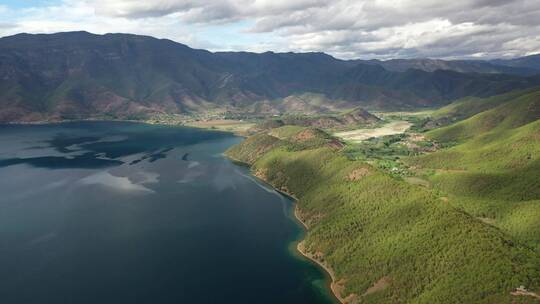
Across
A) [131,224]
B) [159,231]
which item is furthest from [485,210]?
[131,224]

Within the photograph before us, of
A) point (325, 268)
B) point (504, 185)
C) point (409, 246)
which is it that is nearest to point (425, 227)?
point (409, 246)

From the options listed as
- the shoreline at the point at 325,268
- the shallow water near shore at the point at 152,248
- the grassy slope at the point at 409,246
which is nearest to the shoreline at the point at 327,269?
the shoreline at the point at 325,268

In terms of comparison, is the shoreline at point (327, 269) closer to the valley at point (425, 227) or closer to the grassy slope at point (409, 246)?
the valley at point (425, 227)

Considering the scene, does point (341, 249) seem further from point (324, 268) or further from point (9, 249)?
point (9, 249)

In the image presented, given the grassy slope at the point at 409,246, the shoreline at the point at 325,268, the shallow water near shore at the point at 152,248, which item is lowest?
the shoreline at the point at 325,268

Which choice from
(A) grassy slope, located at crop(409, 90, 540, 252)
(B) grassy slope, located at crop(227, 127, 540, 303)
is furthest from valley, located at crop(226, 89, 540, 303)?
(A) grassy slope, located at crop(409, 90, 540, 252)

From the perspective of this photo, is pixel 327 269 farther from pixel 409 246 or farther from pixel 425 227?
pixel 425 227

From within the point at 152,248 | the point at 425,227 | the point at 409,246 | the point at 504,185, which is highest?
the point at 425,227

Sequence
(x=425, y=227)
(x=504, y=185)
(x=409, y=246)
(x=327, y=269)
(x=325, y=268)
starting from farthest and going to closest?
(x=504, y=185) < (x=325, y=268) < (x=327, y=269) < (x=425, y=227) < (x=409, y=246)
